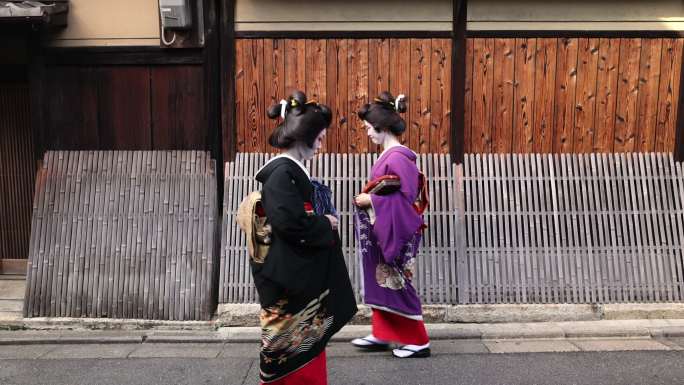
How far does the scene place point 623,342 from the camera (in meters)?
5.57

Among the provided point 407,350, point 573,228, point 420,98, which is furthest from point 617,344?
point 420,98

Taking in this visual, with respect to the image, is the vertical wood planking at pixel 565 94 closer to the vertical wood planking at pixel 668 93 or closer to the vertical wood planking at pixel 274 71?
the vertical wood planking at pixel 668 93

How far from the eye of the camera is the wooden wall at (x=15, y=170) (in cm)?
775

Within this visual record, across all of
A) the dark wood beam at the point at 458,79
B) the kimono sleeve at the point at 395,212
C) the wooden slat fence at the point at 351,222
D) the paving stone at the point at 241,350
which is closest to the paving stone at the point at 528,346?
the wooden slat fence at the point at 351,222

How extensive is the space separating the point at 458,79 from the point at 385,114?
1753 millimetres

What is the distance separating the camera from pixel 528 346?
551cm

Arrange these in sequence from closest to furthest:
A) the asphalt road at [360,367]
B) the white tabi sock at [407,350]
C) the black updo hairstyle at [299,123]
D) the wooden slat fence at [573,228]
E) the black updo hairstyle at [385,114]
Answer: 1. the black updo hairstyle at [299,123]
2. the asphalt road at [360,367]
3. the black updo hairstyle at [385,114]
4. the white tabi sock at [407,350]
5. the wooden slat fence at [573,228]

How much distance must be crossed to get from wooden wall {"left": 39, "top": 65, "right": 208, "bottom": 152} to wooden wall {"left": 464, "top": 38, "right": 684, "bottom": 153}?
3182mm

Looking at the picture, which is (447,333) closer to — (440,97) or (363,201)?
(363,201)

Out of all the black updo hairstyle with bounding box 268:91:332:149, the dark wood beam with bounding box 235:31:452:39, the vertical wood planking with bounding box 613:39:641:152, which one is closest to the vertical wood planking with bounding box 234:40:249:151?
the dark wood beam with bounding box 235:31:452:39

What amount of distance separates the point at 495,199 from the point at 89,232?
452 centimetres

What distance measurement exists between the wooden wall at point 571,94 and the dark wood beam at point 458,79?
8 cm

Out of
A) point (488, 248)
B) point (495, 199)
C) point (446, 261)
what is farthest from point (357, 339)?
point (495, 199)

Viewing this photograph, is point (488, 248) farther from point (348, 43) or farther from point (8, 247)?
point (8, 247)
